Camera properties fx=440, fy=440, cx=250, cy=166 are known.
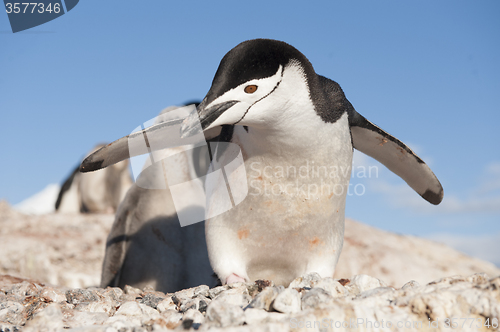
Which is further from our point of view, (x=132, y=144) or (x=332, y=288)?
(x=132, y=144)

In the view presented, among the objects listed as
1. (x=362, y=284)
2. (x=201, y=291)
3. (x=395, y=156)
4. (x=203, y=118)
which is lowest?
(x=362, y=284)

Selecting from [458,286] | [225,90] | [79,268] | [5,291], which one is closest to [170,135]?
[225,90]

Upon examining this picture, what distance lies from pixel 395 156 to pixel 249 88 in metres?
1.11

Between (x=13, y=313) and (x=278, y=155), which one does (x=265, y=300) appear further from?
(x=13, y=313)

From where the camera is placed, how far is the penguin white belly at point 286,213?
1.98 m

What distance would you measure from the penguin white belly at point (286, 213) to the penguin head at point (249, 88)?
23 cm

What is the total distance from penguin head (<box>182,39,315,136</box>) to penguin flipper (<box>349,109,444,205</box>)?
0.56 metres

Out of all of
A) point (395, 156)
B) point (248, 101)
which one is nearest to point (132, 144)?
point (248, 101)

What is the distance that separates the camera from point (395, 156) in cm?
242

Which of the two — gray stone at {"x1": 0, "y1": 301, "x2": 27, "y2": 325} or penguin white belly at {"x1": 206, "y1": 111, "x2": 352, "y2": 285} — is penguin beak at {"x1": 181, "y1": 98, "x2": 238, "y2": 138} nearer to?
penguin white belly at {"x1": 206, "y1": 111, "x2": 352, "y2": 285}

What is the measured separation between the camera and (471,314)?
1.21m

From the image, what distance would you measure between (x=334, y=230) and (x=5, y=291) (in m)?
1.67

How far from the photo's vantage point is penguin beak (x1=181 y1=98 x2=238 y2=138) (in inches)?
65.2

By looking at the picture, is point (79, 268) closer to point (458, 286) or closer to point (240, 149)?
point (240, 149)
